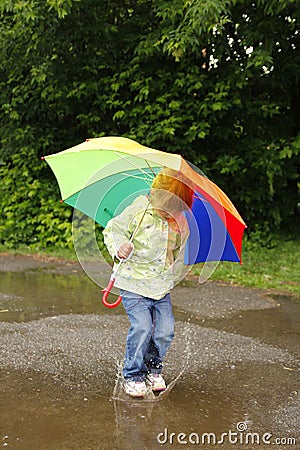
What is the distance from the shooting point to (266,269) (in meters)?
8.90

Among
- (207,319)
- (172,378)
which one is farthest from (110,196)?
(207,319)

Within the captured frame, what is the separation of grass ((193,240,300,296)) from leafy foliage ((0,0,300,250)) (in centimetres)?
54

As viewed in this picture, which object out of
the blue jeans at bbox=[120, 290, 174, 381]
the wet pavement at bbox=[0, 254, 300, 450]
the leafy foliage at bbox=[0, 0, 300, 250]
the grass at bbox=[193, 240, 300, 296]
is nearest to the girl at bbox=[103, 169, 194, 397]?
the blue jeans at bbox=[120, 290, 174, 381]

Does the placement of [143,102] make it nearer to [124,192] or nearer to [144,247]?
[124,192]

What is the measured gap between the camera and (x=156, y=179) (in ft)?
13.1

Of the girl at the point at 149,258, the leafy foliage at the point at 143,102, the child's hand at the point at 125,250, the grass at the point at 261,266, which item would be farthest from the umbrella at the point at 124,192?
the leafy foliage at the point at 143,102

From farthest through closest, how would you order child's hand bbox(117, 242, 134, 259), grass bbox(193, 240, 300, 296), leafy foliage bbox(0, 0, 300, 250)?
leafy foliage bbox(0, 0, 300, 250), grass bbox(193, 240, 300, 296), child's hand bbox(117, 242, 134, 259)

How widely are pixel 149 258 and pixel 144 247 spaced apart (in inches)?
3.0

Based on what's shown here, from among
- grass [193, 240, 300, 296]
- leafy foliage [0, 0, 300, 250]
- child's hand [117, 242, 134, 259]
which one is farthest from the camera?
leafy foliage [0, 0, 300, 250]

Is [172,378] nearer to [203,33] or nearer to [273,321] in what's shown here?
[273,321]

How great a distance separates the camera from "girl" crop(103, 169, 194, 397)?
13.1 ft

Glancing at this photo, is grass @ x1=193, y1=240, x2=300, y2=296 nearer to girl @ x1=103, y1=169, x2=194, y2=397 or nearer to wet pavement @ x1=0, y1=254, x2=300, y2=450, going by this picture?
wet pavement @ x1=0, y1=254, x2=300, y2=450

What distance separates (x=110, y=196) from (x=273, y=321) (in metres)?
2.73

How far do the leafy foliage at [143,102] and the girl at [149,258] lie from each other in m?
5.92
